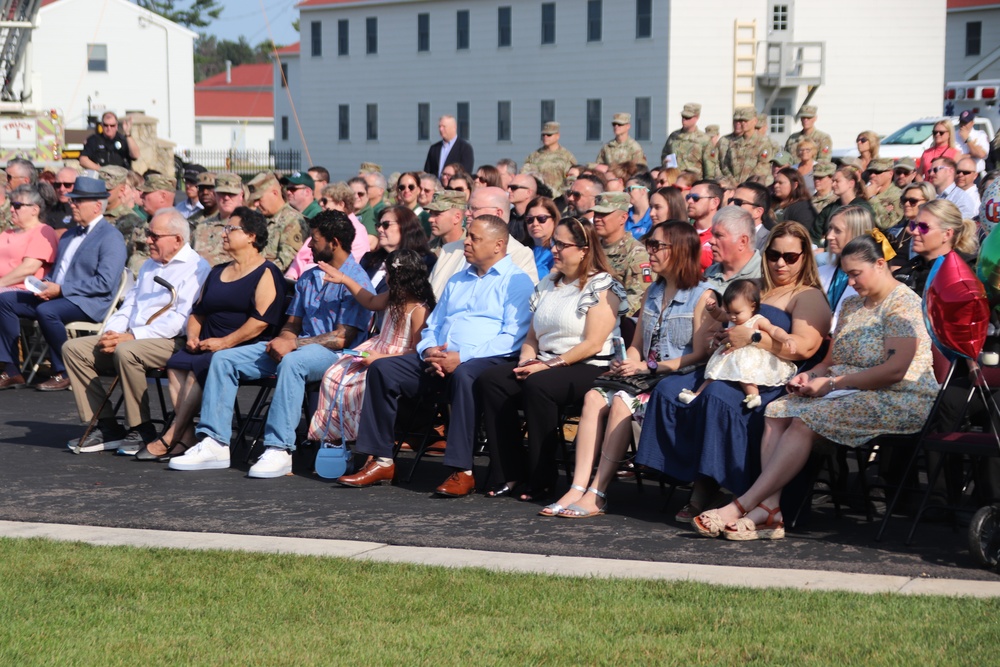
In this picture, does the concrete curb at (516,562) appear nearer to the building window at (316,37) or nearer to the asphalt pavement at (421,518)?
the asphalt pavement at (421,518)

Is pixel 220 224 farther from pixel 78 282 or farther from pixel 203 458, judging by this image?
pixel 203 458

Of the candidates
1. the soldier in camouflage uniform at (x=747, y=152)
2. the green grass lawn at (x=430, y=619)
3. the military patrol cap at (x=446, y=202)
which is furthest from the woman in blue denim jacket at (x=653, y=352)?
the soldier in camouflage uniform at (x=747, y=152)

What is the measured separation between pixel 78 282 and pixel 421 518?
17.8 ft

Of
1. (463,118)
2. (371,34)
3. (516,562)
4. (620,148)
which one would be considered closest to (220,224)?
(516,562)

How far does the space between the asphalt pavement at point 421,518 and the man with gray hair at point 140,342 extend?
0.32 meters

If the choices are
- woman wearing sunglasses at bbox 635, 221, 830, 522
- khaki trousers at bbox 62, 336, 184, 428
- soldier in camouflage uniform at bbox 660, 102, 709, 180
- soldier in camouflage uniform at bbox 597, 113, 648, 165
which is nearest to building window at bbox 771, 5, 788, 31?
soldier in camouflage uniform at bbox 597, 113, 648, 165

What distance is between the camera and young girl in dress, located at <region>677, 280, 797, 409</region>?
23.5 ft

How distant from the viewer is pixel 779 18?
4022 cm

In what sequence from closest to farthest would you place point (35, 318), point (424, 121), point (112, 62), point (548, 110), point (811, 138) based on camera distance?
point (35, 318) < point (811, 138) < point (548, 110) < point (424, 121) < point (112, 62)

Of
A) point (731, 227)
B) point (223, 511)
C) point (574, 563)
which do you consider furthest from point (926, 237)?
point (223, 511)

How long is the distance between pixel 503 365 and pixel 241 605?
9.40ft

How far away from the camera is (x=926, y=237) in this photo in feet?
26.4

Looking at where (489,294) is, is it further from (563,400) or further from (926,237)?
(926,237)

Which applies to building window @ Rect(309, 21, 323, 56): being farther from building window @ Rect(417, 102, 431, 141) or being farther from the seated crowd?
the seated crowd
